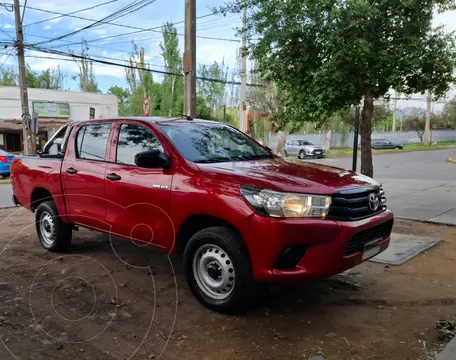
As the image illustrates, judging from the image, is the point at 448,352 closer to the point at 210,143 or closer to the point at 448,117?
Answer: the point at 210,143

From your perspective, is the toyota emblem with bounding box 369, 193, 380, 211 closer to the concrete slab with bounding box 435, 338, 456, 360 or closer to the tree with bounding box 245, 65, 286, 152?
the concrete slab with bounding box 435, 338, 456, 360

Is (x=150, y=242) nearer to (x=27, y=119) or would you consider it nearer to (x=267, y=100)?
(x=27, y=119)

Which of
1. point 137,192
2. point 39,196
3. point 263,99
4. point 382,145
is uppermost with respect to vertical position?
point 263,99

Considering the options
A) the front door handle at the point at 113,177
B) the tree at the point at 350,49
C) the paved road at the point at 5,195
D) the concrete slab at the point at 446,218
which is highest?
the tree at the point at 350,49

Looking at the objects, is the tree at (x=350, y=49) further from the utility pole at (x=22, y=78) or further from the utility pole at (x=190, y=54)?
the utility pole at (x=22, y=78)

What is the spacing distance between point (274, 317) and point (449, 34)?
218 inches

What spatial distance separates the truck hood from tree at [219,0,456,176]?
→ 3.15 metres

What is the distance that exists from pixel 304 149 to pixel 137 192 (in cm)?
2994

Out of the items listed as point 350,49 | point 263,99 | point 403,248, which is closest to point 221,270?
point 403,248

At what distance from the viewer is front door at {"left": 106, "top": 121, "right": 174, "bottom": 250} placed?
4258 mm

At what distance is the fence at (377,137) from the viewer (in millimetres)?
46875

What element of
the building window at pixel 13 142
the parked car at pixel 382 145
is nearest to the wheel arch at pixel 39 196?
the building window at pixel 13 142

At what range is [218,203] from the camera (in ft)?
12.2

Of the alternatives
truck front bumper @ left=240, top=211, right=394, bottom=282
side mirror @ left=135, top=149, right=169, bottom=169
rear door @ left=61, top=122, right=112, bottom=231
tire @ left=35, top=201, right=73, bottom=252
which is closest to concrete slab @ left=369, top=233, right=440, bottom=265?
truck front bumper @ left=240, top=211, right=394, bottom=282
